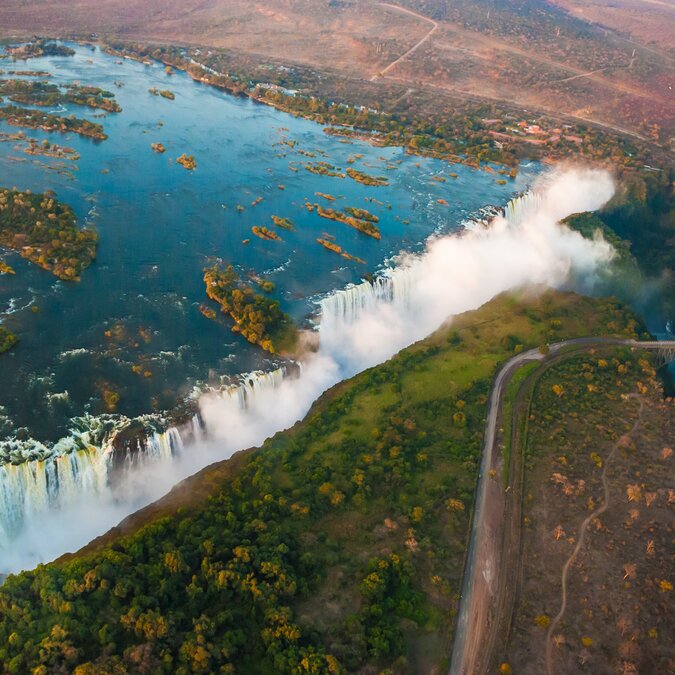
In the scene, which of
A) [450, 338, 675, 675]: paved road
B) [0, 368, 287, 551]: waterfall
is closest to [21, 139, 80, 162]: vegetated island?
[0, 368, 287, 551]: waterfall

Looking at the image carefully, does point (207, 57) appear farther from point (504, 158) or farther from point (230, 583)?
point (230, 583)

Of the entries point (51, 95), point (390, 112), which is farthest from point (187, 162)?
point (390, 112)

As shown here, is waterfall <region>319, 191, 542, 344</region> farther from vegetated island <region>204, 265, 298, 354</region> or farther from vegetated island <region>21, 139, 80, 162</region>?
vegetated island <region>21, 139, 80, 162</region>

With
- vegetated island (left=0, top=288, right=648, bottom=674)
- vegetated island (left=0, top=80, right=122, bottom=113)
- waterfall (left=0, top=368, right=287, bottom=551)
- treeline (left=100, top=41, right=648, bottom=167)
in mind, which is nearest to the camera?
vegetated island (left=0, top=288, right=648, bottom=674)

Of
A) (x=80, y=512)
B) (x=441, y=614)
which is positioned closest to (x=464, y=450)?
(x=441, y=614)

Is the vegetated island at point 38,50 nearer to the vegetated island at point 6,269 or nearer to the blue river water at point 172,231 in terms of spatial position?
the blue river water at point 172,231

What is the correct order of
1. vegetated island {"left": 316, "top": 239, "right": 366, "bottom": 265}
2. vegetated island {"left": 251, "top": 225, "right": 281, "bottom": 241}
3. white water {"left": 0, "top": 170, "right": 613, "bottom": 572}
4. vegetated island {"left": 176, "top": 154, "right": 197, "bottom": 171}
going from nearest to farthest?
white water {"left": 0, "top": 170, "right": 613, "bottom": 572} → vegetated island {"left": 316, "top": 239, "right": 366, "bottom": 265} → vegetated island {"left": 251, "top": 225, "right": 281, "bottom": 241} → vegetated island {"left": 176, "top": 154, "right": 197, "bottom": 171}

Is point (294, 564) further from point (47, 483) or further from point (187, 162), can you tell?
point (187, 162)

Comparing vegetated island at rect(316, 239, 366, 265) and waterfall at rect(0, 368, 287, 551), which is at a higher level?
vegetated island at rect(316, 239, 366, 265)
